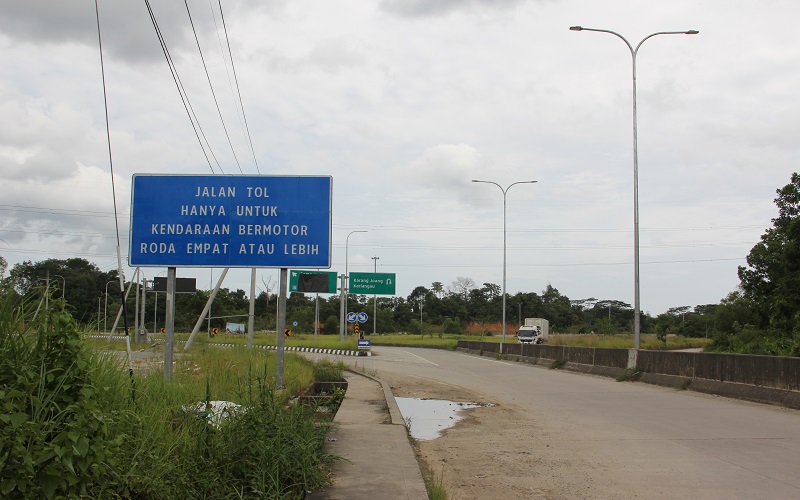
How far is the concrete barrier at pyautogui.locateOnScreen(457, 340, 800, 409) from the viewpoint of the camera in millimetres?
13984

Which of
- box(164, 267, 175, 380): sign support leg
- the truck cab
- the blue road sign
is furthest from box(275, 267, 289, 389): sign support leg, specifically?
the truck cab

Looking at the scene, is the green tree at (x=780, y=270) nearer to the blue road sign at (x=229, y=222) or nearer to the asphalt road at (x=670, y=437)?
the asphalt road at (x=670, y=437)

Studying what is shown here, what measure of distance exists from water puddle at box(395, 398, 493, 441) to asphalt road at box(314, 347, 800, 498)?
92 cm

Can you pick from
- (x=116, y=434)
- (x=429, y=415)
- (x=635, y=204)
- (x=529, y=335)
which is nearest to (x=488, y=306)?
(x=529, y=335)

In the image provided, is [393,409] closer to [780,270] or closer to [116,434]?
[116,434]

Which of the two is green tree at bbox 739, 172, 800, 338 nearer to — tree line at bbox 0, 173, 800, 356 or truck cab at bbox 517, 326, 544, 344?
tree line at bbox 0, 173, 800, 356

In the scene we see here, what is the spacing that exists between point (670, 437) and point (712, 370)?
7.83m

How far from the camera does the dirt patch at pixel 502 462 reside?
693cm

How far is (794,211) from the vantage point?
121 ft

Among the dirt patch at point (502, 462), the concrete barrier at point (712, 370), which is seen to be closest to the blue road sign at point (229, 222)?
the dirt patch at point (502, 462)

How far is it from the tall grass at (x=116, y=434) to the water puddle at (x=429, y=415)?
3.46 metres

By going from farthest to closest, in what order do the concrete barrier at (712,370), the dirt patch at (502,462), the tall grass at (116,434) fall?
the concrete barrier at (712,370), the dirt patch at (502,462), the tall grass at (116,434)

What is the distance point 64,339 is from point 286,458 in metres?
2.45

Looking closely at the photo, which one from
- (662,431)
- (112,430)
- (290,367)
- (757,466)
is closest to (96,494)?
(112,430)
